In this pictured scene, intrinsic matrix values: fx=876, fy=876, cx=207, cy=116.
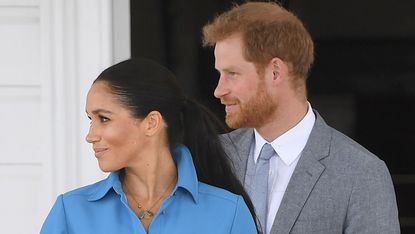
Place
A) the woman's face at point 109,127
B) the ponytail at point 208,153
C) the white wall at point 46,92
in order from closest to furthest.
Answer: the woman's face at point 109,127, the ponytail at point 208,153, the white wall at point 46,92


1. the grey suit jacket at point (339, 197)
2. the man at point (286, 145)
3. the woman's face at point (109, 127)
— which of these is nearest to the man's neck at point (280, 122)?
the man at point (286, 145)

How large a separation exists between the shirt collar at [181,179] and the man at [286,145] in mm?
411

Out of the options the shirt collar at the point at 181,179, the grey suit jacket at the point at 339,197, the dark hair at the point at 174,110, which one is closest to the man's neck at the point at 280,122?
the grey suit jacket at the point at 339,197

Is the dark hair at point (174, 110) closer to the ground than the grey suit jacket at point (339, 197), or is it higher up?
higher up

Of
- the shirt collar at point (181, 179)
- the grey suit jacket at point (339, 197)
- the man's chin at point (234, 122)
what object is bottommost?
the grey suit jacket at point (339, 197)

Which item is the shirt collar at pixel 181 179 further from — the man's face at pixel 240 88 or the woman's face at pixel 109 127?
the man's face at pixel 240 88

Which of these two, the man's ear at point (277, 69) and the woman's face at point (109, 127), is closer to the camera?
the woman's face at point (109, 127)

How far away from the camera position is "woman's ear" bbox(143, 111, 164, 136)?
151cm

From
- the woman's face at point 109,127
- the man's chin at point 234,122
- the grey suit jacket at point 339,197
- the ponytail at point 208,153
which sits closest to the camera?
the woman's face at point 109,127

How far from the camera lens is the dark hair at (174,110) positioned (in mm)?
1491

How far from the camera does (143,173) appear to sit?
1543mm

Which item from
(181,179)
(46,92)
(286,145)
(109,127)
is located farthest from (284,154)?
(46,92)

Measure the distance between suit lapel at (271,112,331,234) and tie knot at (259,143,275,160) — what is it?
0.08 metres

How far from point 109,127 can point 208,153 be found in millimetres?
270
